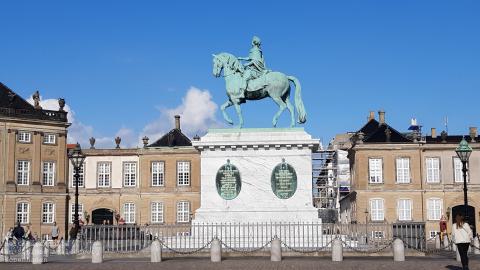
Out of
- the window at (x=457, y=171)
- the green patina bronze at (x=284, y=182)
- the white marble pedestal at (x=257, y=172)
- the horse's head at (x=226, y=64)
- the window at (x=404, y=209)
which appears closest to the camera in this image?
the white marble pedestal at (x=257, y=172)

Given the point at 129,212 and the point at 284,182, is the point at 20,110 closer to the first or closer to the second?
the point at 129,212

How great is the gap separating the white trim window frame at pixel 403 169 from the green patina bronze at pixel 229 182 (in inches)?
1328

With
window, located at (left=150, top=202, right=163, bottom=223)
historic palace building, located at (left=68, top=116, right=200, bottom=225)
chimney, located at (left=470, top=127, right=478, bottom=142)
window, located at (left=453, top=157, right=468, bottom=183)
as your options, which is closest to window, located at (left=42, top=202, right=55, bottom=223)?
historic palace building, located at (left=68, top=116, right=200, bottom=225)

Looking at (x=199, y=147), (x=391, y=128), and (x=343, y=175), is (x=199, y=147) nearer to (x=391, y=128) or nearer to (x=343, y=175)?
(x=391, y=128)

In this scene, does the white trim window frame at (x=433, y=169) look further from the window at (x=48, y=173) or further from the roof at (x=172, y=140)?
the window at (x=48, y=173)

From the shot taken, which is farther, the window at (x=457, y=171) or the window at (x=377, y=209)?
the window at (x=457, y=171)

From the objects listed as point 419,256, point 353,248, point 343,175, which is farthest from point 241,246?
point 343,175

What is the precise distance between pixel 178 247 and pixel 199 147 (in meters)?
4.04

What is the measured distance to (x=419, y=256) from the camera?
25219mm

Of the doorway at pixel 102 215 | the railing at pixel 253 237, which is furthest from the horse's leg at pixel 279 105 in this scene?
the doorway at pixel 102 215

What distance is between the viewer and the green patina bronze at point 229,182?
27.6 m

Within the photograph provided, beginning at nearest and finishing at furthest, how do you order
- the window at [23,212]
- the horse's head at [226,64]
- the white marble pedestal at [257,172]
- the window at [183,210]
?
the white marble pedestal at [257,172] → the horse's head at [226,64] → the window at [23,212] → the window at [183,210]

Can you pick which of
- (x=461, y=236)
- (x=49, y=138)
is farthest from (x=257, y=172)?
(x=49, y=138)

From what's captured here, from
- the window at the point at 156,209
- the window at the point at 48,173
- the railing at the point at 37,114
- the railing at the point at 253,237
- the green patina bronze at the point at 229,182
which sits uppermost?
the railing at the point at 37,114
